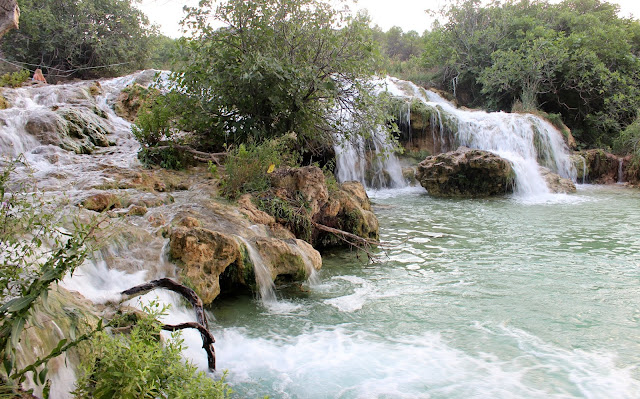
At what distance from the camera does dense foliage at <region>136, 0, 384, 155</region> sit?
7031mm

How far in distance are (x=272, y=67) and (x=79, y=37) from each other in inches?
666

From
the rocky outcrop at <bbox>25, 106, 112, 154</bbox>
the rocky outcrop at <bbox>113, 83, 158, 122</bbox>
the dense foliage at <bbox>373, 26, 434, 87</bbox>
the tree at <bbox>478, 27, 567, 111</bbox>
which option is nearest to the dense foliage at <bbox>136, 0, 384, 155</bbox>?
the rocky outcrop at <bbox>25, 106, 112, 154</bbox>

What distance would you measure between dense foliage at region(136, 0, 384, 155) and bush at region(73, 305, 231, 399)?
16.6 feet

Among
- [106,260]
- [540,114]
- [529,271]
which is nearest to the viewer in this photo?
[106,260]

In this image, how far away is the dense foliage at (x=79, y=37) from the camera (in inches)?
759

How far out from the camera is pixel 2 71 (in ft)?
61.5

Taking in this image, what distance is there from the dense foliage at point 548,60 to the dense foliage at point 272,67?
13.6 m

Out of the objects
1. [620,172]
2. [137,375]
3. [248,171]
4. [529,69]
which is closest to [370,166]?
[248,171]

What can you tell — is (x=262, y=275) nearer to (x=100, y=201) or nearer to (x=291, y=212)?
(x=291, y=212)

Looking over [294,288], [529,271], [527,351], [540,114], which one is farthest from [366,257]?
[540,114]

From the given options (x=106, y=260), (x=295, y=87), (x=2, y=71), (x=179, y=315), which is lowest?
(x=179, y=315)

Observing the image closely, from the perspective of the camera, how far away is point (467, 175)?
12.8 m

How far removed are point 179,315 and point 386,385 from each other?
1760mm

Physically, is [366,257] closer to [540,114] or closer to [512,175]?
[512,175]
